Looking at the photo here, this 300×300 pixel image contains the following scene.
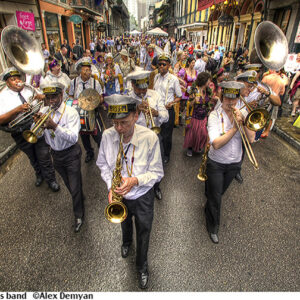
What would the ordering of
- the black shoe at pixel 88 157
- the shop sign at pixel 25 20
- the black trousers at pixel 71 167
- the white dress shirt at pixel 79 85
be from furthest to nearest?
1. the shop sign at pixel 25 20
2. the black shoe at pixel 88 157
3. the white dress shirt at pixel 79 85
4. the black trousers at pixel 71 167

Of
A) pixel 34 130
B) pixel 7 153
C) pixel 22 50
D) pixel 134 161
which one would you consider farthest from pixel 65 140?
pixel 7 153

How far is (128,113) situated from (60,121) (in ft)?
5.10

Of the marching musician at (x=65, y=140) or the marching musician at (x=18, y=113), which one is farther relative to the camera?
the marching musician at (x=18, y=113)

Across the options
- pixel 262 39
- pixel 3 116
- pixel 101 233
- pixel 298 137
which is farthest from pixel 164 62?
pixel 298 137

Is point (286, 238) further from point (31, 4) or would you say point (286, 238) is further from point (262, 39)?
point (31, 4)

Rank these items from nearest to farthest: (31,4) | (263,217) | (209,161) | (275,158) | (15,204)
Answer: (209,161)
(263,217)
(15,204)
(275,158)
(31,4)

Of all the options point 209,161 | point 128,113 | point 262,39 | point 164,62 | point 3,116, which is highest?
point 262,39

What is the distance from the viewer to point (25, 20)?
12648 millimetres

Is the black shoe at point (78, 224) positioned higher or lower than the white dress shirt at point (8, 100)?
lower

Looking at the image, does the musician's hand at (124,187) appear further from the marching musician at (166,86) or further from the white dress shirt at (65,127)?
the marching musician at (166,86)

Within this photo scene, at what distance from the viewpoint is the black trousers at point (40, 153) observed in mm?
4016

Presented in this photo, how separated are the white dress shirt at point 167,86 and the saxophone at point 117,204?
106 inches

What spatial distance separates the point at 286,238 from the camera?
10.9ft

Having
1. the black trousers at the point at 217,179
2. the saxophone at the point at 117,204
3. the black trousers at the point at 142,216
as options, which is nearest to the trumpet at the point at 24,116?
the saxophone at the point at 117,204
